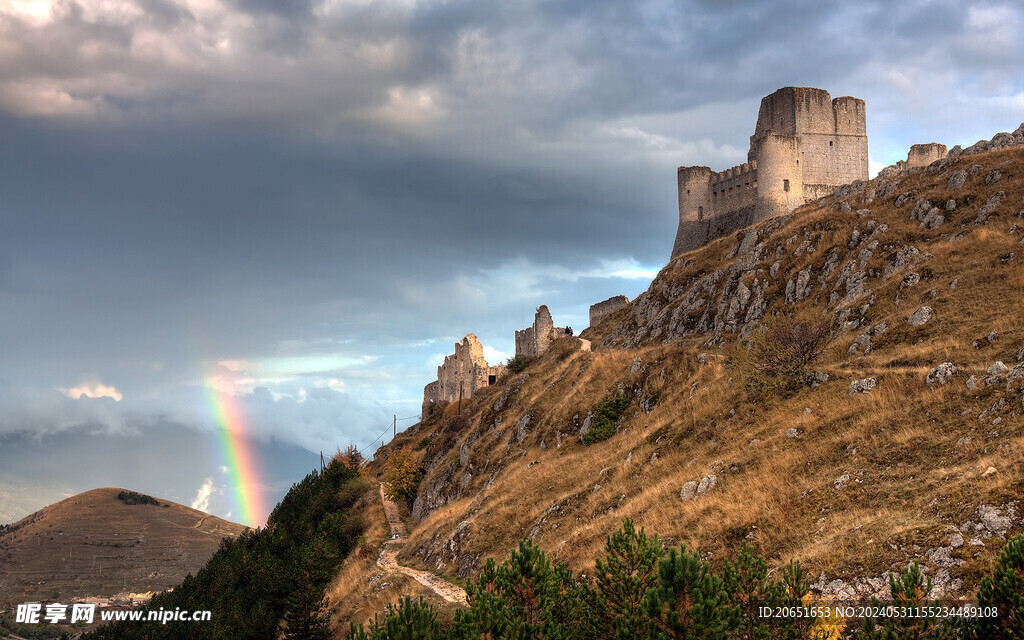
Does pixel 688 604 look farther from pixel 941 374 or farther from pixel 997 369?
pixel 941 374

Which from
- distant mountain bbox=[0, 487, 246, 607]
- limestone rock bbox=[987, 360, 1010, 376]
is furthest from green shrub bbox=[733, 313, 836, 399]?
distant mountain bbox=[0, 487, 246, 607]

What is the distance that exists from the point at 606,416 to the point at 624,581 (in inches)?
1002

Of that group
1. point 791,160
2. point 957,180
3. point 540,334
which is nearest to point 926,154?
point 791,160

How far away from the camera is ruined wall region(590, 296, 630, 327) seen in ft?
261

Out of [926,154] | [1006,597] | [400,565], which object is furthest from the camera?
[926,154]

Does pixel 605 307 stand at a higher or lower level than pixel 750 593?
Answer: higher

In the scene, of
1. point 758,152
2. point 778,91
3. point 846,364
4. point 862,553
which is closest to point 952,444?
point 862,553

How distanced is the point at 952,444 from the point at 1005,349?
622 cm

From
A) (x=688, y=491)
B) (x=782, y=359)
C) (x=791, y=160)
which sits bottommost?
(x=688, y=491)

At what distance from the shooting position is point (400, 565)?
38.6 metres

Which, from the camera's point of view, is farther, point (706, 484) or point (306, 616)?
point (306, 616)

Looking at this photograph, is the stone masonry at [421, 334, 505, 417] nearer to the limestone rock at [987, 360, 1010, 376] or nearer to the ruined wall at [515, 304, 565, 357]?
the ruined wall at [515, 304, 565, 357]

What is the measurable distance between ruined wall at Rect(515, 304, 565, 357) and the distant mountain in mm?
102597

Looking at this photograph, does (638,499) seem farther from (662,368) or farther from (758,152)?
(758,152)
